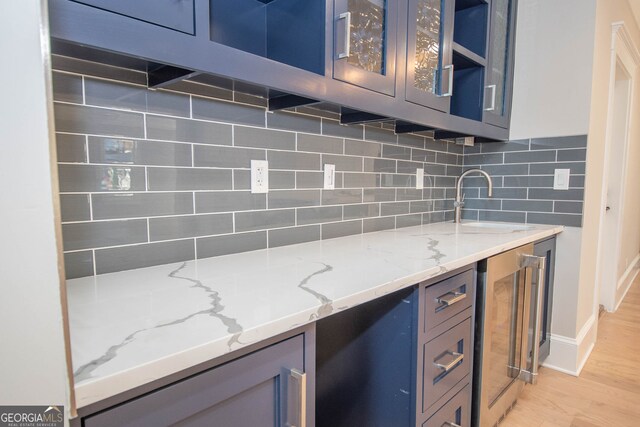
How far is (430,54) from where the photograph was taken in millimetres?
1509

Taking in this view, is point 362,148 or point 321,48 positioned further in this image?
point 362,148

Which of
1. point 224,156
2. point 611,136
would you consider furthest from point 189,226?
point 611,136

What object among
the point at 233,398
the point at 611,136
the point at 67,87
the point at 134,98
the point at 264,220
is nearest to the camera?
the point at 233,398

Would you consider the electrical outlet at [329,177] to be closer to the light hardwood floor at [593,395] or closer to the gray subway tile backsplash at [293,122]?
the gray subway tile backsplash at [293,122]

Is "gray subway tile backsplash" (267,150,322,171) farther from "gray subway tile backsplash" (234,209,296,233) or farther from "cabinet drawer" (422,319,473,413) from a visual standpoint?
"cabinet drawer" (422,319,473,413)

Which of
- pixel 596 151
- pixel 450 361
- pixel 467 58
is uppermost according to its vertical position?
pixel 467 58

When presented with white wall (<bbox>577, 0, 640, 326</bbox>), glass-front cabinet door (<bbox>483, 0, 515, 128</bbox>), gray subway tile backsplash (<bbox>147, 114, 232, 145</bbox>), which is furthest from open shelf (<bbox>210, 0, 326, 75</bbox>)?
white wall (<bbox>577, 0, 640, 326</bbox>)

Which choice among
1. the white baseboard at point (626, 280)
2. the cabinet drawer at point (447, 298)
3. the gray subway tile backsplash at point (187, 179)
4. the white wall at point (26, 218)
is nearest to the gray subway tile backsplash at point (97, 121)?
the gray subway tile backsplash at point (187, 179)

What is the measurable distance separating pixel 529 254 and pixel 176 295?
1.61 metres

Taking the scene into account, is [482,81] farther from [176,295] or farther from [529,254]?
[176,295]

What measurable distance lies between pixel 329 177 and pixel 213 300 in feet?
2.90

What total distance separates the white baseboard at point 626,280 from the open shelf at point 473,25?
2.82m

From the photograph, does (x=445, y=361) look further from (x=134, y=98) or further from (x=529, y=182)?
(x=529, y=182)

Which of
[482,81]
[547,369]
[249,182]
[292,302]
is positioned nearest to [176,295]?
[292,302]
